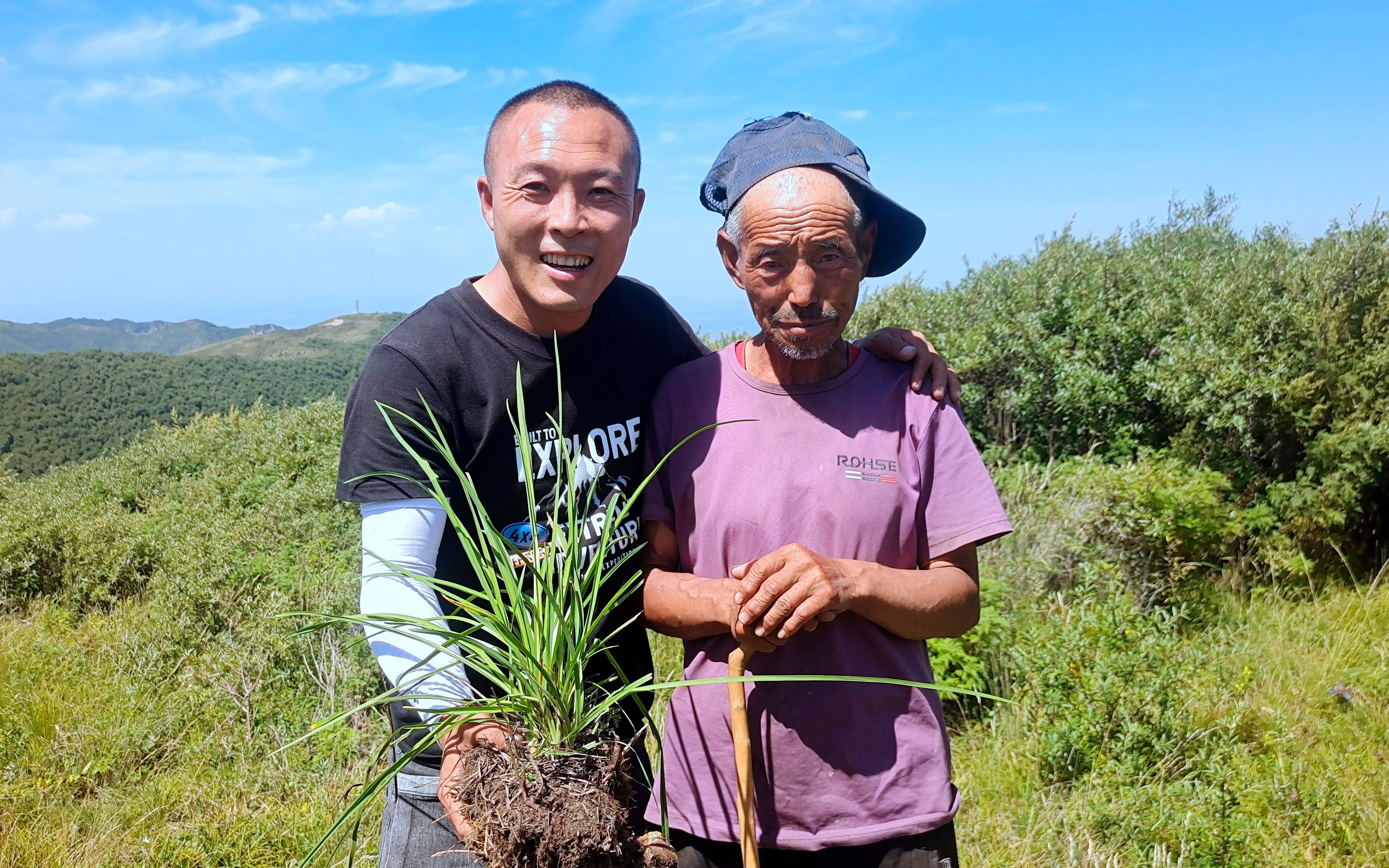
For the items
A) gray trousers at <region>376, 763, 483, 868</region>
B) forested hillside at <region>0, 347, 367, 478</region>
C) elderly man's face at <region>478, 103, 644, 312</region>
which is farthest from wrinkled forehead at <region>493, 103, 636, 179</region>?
forested hillside at <region>0, 347, 367, 478</region>

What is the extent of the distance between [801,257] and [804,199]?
0.13 metres

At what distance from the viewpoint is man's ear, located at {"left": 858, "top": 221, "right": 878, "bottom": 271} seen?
2.09 meters

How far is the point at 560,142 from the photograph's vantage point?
76.9 inches

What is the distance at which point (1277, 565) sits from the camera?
6098 mm

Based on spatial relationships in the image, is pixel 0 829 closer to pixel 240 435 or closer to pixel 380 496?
pixel 380 496

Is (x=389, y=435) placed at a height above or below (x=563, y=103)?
below

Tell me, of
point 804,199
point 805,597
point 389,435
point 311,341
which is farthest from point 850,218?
point 311,341

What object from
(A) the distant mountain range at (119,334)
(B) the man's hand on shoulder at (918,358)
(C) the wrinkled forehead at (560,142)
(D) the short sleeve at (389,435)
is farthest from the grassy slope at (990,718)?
(A) the distant mountain range at (119,334)

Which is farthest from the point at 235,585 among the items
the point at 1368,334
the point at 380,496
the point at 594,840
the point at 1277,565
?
the point at 1368,334

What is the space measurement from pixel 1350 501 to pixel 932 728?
5595 millimetres

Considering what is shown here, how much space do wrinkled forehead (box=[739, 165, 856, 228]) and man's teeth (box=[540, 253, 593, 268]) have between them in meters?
0.39

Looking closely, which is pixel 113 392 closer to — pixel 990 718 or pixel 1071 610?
pixel 990 718

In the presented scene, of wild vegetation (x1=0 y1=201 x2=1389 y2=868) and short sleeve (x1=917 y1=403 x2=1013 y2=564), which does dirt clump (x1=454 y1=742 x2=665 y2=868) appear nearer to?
short sleeve (x1=917 y1=403 x2=1013 y2=564)

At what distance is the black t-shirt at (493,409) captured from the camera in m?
1.87
